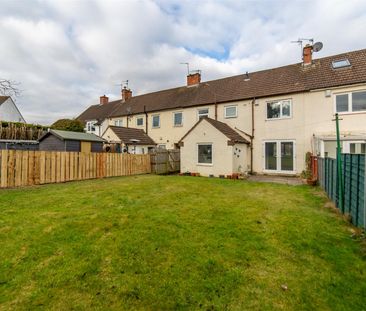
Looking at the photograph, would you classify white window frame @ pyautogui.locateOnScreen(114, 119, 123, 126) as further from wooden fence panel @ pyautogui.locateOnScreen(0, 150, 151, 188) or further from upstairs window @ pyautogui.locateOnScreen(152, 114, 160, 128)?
wooden fence panel @ pyautogui.locateOnScreen(0, 150, 151, 188)

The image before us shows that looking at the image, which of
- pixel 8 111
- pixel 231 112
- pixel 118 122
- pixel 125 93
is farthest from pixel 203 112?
pixel 8 111

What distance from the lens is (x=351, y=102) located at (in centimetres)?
1352

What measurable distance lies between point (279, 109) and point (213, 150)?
Result: 226 inches

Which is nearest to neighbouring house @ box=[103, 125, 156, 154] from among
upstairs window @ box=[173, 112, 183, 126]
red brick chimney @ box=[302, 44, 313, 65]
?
upstairs window @ box=[173, 112, 183, 126]

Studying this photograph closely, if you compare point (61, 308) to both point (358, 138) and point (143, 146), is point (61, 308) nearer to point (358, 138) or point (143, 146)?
point (358, 138)

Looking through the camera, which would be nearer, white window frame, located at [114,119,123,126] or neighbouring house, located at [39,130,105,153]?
neighbouring house, located at [39,130,105,153]

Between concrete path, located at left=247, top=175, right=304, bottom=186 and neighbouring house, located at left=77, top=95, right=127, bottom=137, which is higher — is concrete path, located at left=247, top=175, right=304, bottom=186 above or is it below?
below

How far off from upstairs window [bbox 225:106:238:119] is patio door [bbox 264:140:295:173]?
3.58 metres

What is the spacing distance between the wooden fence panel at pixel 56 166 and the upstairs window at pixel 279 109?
35.0 feet

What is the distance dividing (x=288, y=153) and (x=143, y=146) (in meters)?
13.6

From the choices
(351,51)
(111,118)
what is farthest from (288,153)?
(111,118)

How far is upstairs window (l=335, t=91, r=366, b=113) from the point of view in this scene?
43.4 feet

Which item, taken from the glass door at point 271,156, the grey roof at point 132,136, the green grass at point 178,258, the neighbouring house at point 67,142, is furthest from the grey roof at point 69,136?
the glass door at point 271,156

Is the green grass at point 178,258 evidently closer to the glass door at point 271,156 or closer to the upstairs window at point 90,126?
the glass door at point 271,156
